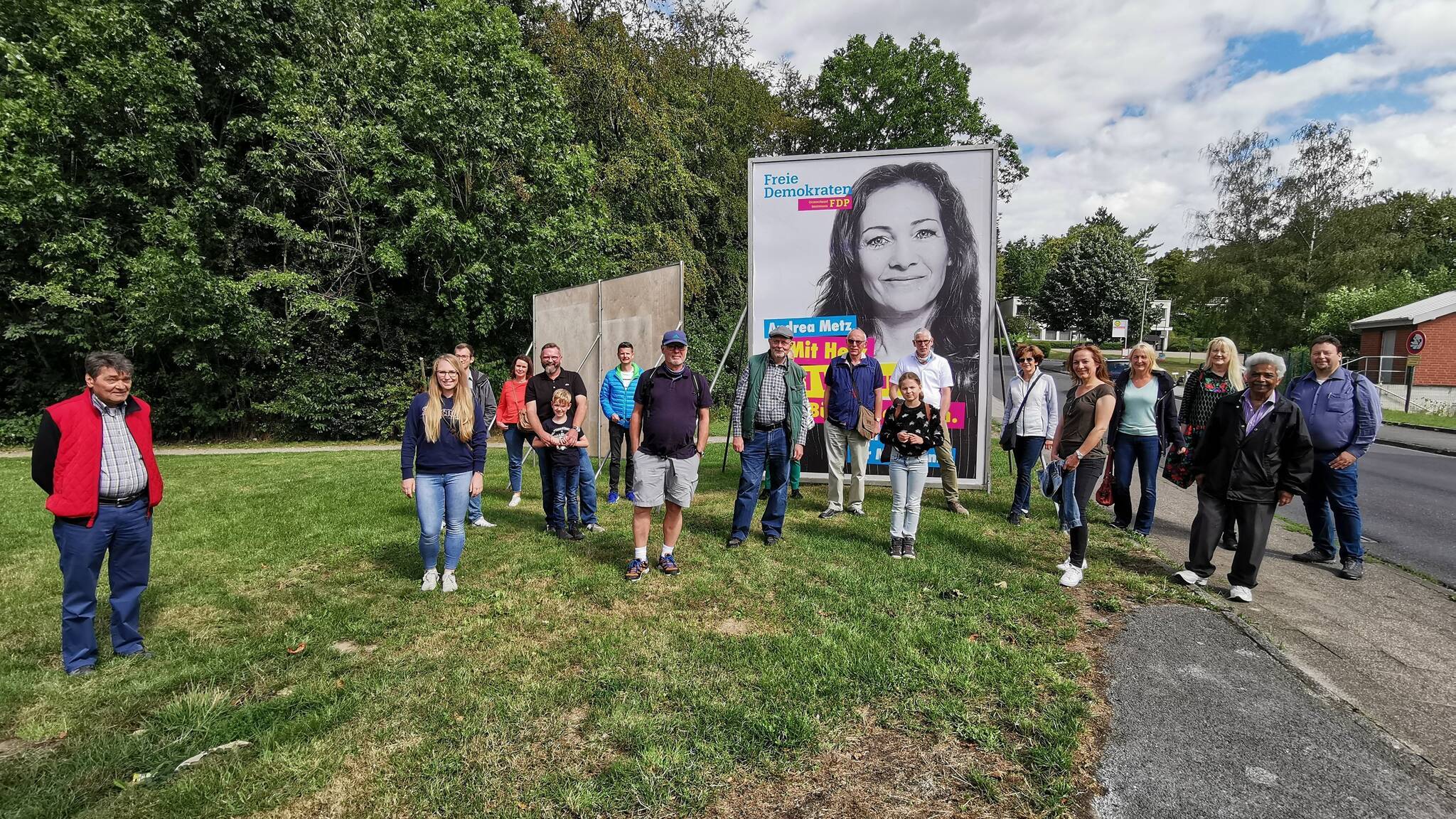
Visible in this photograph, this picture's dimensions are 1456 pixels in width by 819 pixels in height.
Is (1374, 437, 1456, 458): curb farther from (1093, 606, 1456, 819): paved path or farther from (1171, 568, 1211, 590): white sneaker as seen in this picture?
(1093, 606, 1456, 819): paved path

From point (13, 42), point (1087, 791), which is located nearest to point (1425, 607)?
point (1087, 791)

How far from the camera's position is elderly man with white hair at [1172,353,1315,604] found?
14.7ft

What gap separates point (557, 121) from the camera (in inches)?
655

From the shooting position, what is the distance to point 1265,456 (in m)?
4.48

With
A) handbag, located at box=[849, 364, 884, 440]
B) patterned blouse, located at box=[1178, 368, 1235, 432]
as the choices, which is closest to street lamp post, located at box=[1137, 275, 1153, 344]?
patterned blouse, located at box=[1178, 368, 1235, 432]

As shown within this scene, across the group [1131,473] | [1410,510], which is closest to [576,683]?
[1131,473]

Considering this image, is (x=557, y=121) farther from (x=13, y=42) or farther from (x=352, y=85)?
(x=13, y=42)

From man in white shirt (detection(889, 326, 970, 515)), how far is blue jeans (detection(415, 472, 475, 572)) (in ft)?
14.6

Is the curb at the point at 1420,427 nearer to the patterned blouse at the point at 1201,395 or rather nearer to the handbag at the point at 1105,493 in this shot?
the patterned blouse at the point at 1201,395

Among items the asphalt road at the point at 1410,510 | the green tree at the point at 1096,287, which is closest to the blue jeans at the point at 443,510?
the asphalt road at the point at 1410,510

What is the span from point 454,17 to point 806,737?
59.7ft

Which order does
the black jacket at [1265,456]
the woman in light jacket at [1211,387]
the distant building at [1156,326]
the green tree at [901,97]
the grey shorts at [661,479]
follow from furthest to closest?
the distant building at [1156,326], the green tree at [901,97], the woman in light jacket at [1211,387], the grey shorts at [661,479], the black jacket at [1265,456]

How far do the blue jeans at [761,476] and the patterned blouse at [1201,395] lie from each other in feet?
12.0

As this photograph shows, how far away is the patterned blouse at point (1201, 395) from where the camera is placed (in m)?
5.65
